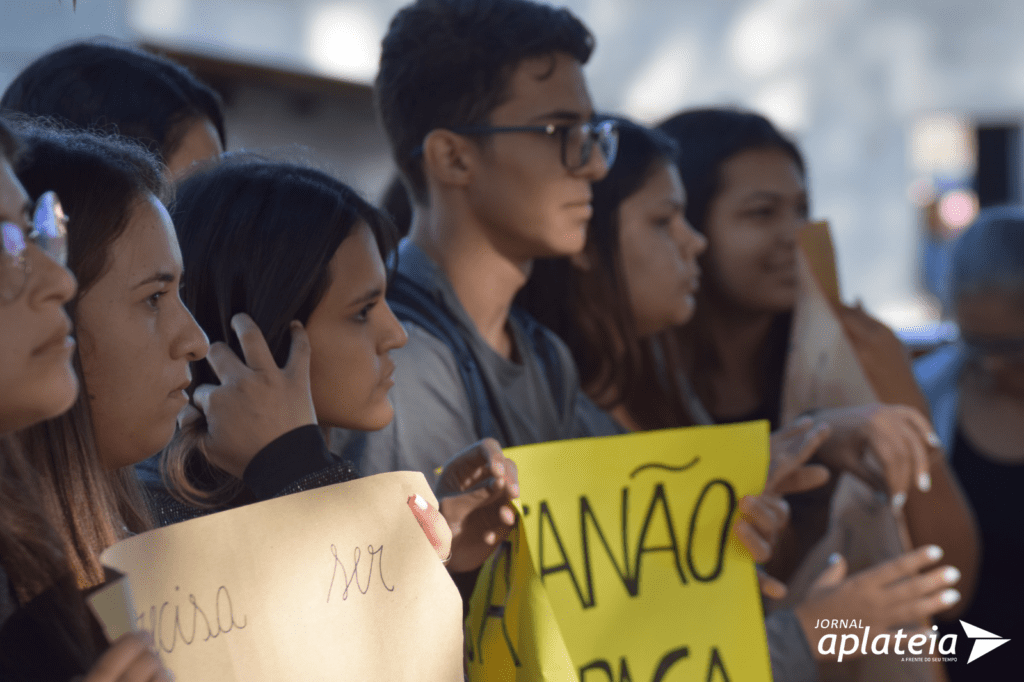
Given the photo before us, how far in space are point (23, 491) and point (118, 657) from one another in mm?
163

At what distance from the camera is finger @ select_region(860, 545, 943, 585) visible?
150cm

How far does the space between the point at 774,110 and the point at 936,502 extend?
445cm

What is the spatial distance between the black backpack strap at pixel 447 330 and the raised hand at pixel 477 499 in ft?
0.64

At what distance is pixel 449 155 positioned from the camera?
1.47 m

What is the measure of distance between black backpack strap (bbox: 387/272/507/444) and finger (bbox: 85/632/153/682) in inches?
29.2

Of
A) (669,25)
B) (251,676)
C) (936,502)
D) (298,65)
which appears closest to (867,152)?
(669,25)

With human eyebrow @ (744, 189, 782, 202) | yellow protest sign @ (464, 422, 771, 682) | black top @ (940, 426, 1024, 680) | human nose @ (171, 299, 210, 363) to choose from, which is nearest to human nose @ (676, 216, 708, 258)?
human eyebrow @ (744, 189, 782, 202)

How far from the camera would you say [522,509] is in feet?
3.55

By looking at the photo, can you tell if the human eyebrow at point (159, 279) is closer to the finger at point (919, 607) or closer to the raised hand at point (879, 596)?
the raised hand at point (879, 596)

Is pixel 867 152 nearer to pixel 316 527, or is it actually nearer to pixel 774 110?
pixel 774 110

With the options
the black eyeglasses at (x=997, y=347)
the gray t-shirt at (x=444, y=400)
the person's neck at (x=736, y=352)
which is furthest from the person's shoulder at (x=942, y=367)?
the gray t-shirt at (x=444, y=400)

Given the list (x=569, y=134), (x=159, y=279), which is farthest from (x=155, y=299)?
(x=569, y=134)

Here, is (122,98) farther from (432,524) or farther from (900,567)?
(900,567)

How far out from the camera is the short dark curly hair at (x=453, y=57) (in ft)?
4.87
